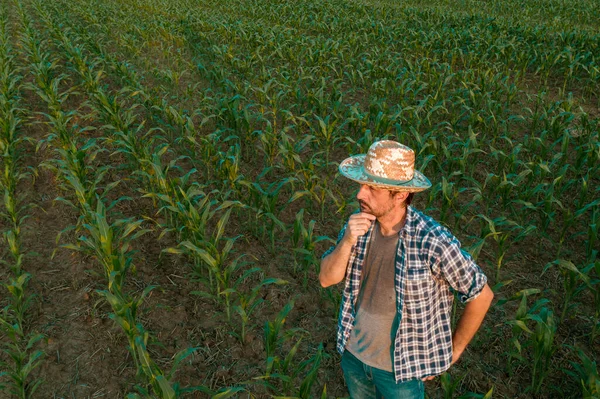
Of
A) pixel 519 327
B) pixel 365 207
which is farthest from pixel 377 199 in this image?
pixel 519 327

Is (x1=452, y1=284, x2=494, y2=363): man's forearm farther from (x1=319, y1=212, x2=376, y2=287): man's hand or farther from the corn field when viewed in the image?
the corn field

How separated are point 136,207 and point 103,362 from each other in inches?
90.6

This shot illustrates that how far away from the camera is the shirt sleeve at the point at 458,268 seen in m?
1.68

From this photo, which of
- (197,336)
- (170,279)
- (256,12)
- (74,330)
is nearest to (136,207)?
Result: (170,279)

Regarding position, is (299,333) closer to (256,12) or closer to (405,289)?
(405,289)

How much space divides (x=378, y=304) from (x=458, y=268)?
422mm

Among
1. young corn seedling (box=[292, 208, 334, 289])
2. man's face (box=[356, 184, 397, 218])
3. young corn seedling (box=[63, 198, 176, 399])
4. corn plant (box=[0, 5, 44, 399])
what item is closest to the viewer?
man's face (box=[356, 184, 397, 218])

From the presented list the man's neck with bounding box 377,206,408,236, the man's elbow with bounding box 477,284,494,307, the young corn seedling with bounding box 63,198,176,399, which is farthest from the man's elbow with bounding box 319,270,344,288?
the young corn seedling with bounding box 63,198,176,399

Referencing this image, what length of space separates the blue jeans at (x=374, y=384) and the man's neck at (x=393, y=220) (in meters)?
0.64

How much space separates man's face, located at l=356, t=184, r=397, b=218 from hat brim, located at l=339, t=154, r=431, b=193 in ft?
0.15

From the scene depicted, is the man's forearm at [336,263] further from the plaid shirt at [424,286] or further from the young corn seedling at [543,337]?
the young corn seedling at [543,337]

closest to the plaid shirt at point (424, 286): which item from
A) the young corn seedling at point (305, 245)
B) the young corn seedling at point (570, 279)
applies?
the young corn seedling at point (305, 245)

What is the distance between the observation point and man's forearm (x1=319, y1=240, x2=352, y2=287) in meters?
1.81

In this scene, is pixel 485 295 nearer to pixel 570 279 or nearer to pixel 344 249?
pixel 344 249
